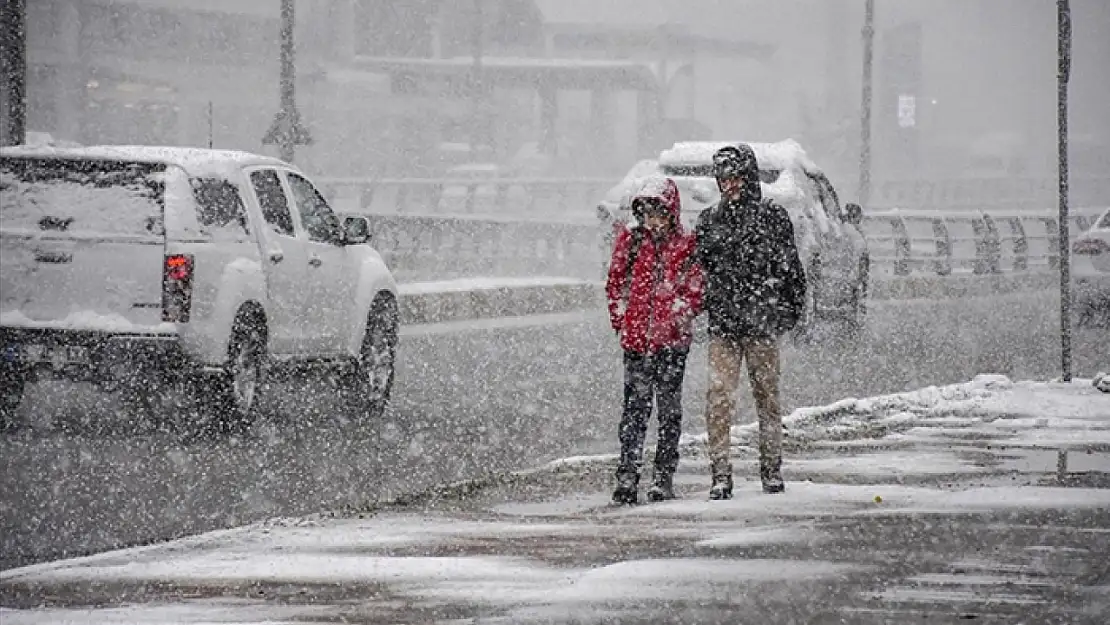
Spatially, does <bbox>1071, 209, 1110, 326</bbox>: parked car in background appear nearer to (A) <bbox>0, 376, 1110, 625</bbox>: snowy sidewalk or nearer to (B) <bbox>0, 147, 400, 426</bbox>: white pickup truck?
(A) <bbox>0, 376, 1110, 625</bbox>: snowy sidewalk

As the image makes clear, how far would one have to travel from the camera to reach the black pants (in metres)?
10.2

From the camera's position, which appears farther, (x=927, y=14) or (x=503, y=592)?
(x=927, y=14)

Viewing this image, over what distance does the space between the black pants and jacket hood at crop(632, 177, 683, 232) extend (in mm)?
625

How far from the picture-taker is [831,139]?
298 ft

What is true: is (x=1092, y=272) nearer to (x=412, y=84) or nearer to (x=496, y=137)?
(x=412, y=84)

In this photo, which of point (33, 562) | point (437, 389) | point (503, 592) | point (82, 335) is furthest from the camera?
point (437, 389)

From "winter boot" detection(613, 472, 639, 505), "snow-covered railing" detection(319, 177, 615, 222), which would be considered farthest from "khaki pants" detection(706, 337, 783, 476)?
"snow-covered railing" detection(319, 177, 615, 222)

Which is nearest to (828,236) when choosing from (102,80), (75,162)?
(75,162)

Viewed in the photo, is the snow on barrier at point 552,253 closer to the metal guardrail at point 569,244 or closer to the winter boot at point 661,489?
the metal guardrail at point 569,244

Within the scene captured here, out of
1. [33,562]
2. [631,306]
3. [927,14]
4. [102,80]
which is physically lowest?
[33,562]

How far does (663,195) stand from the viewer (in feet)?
32.9

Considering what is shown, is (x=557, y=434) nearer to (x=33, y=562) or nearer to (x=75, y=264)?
(x=75, y=264)

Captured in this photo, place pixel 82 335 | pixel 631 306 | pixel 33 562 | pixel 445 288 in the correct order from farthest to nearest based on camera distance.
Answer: pixel 445 288, pixel 82 335, pixel 631 306, pixel 33 562

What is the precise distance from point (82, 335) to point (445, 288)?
1401 cm
